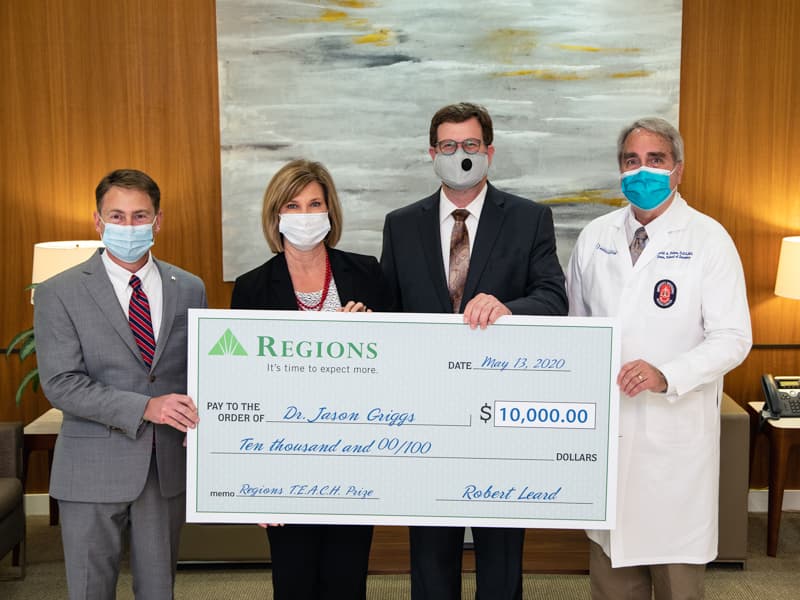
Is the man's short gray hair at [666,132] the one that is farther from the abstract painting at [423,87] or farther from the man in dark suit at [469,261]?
the abstract painting at [423,87]

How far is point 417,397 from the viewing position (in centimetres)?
228

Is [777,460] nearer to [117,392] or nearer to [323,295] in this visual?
[323,295]

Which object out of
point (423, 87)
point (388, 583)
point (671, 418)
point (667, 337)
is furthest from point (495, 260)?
point (423, 87)

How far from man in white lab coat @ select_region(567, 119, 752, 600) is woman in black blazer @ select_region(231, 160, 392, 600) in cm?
74

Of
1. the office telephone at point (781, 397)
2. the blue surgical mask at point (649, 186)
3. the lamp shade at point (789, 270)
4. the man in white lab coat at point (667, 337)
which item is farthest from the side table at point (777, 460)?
the blue surgical mask at point (649, 186)

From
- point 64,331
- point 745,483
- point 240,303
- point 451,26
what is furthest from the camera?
point 451,26

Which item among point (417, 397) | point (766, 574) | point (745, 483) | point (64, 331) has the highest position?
point (64, 331)

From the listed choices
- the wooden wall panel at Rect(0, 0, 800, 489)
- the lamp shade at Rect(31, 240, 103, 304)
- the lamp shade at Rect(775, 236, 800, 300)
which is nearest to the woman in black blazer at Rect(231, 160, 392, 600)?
the lamp shade at Rect(31, 240, 103, 304)

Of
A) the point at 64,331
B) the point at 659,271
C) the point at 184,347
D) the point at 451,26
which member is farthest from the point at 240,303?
the point at 451,26

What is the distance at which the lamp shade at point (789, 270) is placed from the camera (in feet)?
13.1

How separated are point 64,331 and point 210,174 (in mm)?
2220

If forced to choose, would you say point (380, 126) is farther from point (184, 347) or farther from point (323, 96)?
point (184, 347)

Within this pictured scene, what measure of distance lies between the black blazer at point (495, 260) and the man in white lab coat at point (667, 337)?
0.24 meters

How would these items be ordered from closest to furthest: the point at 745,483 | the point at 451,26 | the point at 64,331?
the point at 64,331 < the point at 745,483 < the point at 451,26
